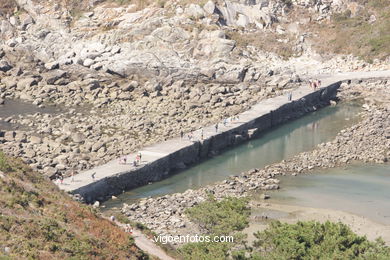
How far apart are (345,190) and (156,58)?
124 ft

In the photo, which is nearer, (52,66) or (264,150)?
(264,150)

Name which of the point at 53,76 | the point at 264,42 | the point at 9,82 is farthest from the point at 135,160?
the point at 264,42

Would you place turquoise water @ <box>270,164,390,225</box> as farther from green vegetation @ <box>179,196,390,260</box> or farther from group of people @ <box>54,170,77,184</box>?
green vegetation @ <box>179,196,390,260</box>

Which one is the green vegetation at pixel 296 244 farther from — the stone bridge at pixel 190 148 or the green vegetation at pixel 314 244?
the stone bridge at pixel 190 148

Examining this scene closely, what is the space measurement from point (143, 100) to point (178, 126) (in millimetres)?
10820

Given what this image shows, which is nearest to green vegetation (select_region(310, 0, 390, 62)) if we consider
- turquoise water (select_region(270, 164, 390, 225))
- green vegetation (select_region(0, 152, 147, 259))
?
turquoise water (select_region(270, 164, 390, 225))

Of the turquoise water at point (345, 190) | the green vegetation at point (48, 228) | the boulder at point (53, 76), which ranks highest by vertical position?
the green vegetation at point (48, 228)

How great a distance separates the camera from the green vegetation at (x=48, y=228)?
21742 mm

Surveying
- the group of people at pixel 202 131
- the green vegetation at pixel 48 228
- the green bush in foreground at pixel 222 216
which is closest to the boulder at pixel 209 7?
the group of people at pixel 202 131

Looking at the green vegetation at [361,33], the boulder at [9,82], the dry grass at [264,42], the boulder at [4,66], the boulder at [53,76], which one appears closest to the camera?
the boulder at [9,82]

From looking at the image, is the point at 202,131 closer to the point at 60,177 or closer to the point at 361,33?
the point at 60,177

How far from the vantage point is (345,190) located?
43625 millimetres

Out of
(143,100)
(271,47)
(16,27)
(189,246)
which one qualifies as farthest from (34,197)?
(16,27)

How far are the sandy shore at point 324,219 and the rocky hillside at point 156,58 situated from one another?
17.3m
